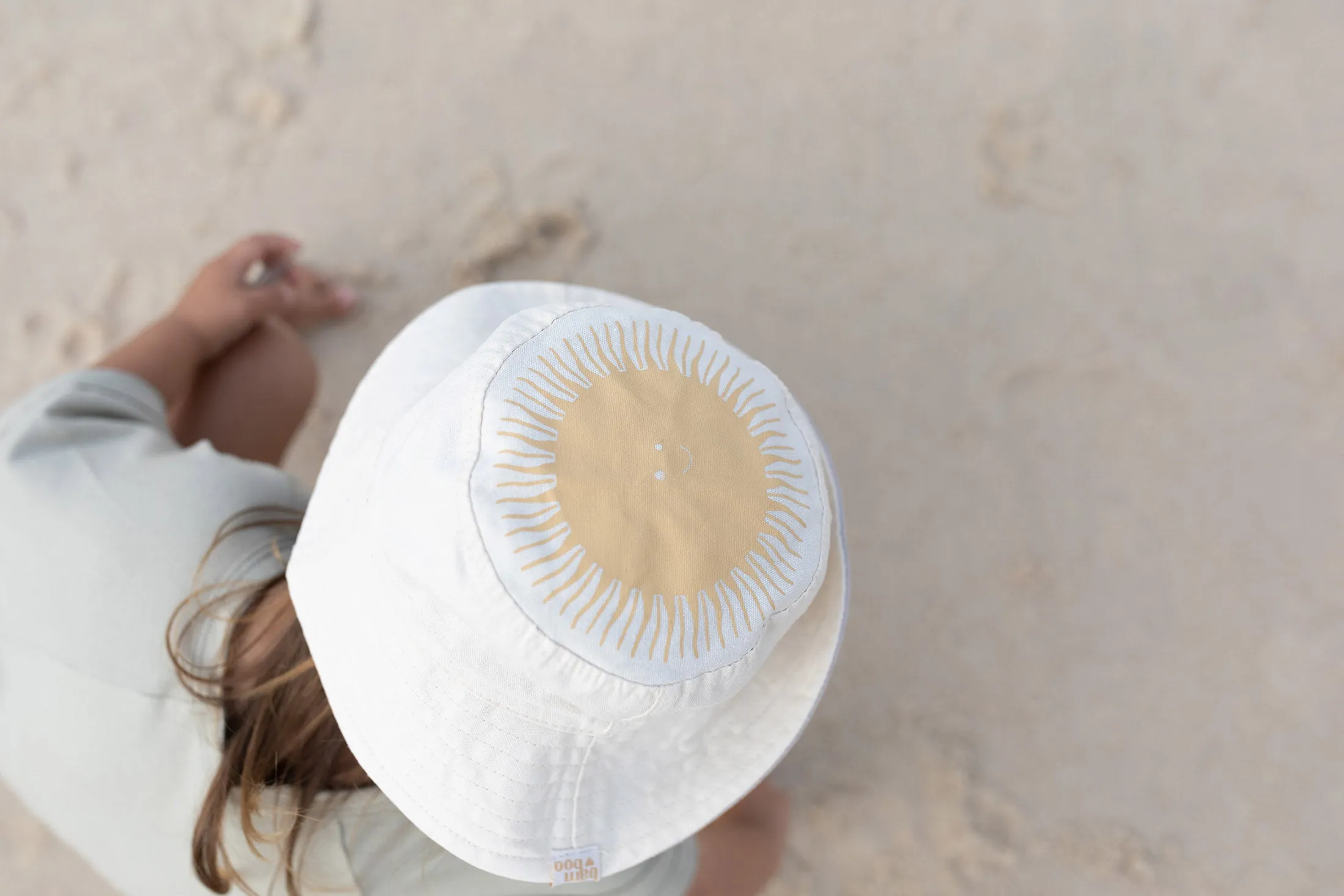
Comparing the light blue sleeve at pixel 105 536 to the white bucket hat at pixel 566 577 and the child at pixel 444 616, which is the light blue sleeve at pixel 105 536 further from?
the white bucket hat at pixel 566 577

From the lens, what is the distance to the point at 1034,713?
3.62ft

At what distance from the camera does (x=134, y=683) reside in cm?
71

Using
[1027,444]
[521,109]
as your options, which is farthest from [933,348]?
[521,109]

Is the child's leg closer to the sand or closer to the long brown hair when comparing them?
the sand

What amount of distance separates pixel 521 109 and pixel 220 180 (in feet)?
1.39

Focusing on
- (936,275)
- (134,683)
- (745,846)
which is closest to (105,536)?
(134,683)

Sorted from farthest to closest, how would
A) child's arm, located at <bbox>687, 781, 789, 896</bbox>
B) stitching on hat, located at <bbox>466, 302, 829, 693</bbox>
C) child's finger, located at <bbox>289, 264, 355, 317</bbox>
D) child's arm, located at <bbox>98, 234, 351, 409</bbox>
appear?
child's finger, located at <bbox>289, 264, 355, 317</bbox> < child's arm, located at <bbox>98, 234, 351, 409</bbox> < child's arm, located at <bbox>687, 781, 789, 896</bbox> < stitching on hat, located at <bbox>466, 302, 829, 693</bbox>

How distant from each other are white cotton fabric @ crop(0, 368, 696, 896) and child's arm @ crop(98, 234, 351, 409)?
23 centimetres

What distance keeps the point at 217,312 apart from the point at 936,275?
894 millimetres

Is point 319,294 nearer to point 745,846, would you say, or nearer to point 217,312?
point 217,312

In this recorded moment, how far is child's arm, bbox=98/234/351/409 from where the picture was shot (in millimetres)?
1035

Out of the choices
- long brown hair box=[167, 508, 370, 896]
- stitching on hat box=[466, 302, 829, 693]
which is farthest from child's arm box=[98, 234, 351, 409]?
stitching on hat box=[466, 302, 829, 693]

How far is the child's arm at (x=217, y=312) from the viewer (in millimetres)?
1035

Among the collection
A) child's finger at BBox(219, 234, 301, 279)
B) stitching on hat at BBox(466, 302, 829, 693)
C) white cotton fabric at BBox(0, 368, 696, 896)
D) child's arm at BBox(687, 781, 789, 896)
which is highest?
stitching on hat at BBox(466, 302, 829, 693)
